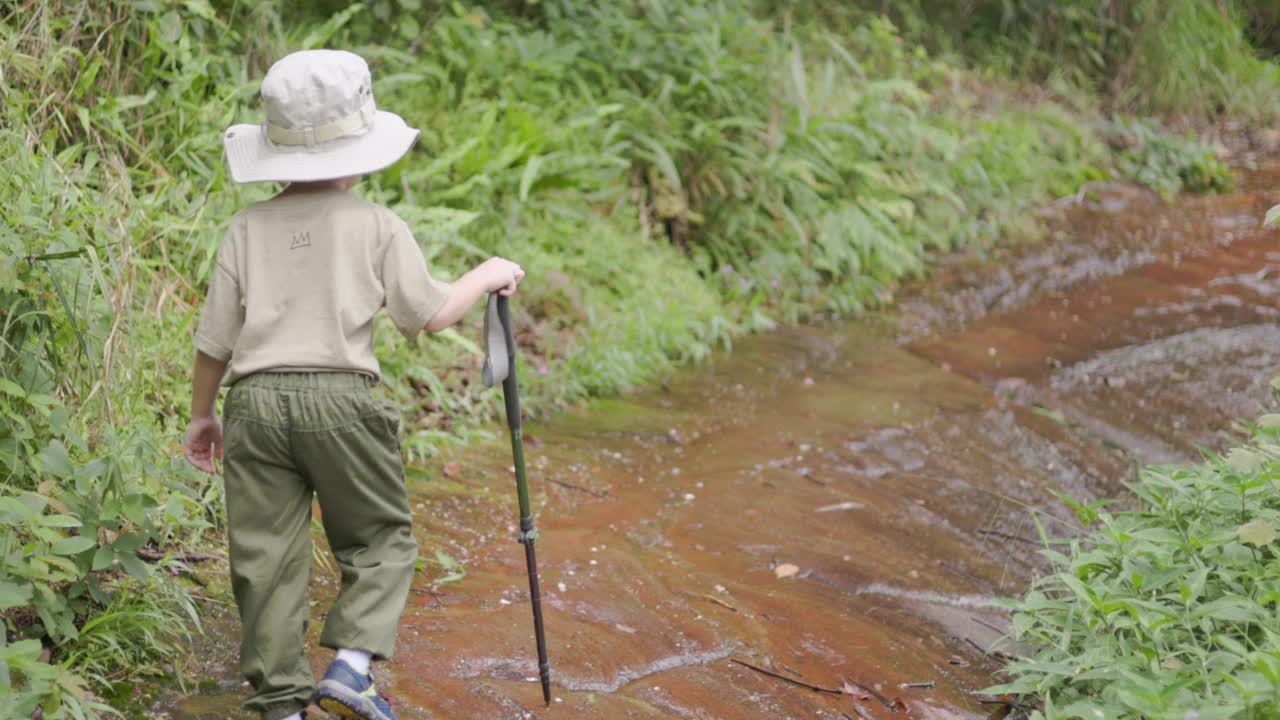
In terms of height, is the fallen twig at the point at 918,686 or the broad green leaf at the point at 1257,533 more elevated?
the broad green leaf at the point at 1257,533

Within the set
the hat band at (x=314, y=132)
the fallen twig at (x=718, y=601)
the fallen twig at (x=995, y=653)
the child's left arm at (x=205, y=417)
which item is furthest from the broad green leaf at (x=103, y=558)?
the fallen twig at (x=995, y=653)

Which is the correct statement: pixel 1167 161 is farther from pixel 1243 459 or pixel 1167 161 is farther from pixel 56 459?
pixel 56 459

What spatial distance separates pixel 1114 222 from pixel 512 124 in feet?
21.0

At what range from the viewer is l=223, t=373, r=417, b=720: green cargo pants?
9.54 feet

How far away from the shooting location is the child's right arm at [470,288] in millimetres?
3002

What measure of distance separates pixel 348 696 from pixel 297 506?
0.50 m

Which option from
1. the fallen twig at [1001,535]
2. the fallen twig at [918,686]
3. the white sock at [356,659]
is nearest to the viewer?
the white sock at [356,659]

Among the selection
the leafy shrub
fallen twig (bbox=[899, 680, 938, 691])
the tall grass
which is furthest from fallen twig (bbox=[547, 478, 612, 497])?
the tall grass

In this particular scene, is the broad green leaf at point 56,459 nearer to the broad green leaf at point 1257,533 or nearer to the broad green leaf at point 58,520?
the broad green leaf at point 58,520

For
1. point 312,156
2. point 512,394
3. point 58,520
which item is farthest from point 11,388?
point 512,394

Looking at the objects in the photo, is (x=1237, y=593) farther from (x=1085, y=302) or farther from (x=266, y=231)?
(x=1085, y=302)

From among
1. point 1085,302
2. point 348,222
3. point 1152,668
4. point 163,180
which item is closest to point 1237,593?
point 1152,668

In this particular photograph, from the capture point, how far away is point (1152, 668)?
10.0ft

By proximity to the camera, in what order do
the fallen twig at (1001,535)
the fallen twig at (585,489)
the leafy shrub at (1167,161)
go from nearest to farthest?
the fallen twig at (1001,535) < the fallen twig at (585,489) < the leafy shrub at (1167,161)
